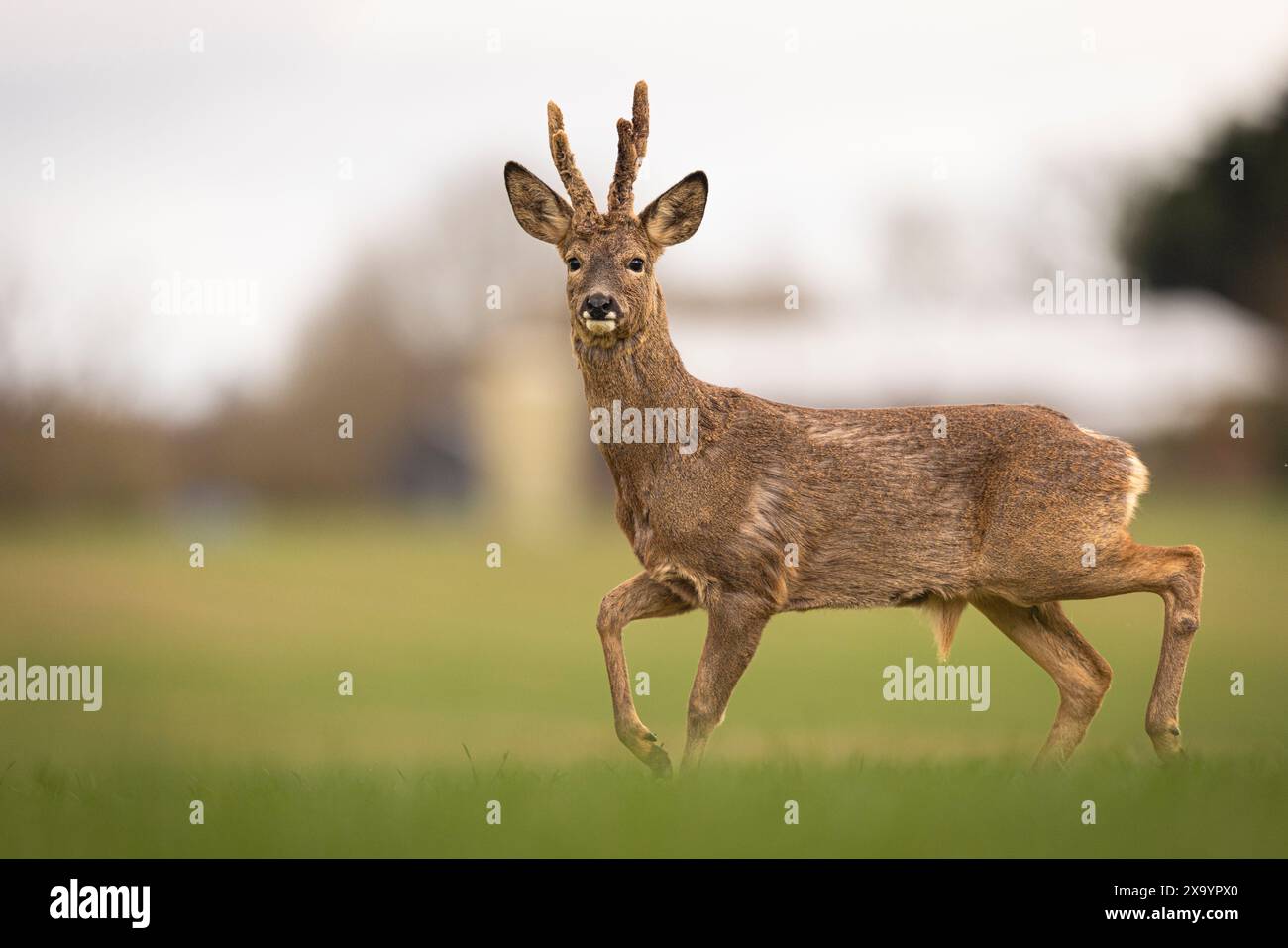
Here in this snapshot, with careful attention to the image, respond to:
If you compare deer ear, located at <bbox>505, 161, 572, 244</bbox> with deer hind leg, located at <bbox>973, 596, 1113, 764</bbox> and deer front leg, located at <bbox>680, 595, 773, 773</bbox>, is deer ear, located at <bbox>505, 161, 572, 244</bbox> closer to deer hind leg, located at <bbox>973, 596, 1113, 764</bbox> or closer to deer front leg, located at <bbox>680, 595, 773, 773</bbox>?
deer front leg, located at <bbox>680, 595, 773, 773</bbox>

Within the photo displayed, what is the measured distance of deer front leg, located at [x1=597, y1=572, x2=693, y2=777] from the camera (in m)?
9.67

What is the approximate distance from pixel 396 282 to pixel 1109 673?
36.3m

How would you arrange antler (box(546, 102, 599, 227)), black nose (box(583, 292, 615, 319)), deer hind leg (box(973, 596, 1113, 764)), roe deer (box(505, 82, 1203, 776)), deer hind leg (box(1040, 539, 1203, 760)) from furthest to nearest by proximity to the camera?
deer hind leg (box(973, 596, 1113, 764)) → antler (box(546, 102, 599, 227)) → roe deer (box(505, 82, 1203, 776)) → deer hind leg (box(1040, 539, 1203, 760)) → black nose (box(583, 292, 615, 319))

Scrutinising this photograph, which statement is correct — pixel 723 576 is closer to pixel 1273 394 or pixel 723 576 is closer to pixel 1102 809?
pixel 1102 809

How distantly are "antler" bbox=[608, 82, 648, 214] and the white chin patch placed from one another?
0.74 m

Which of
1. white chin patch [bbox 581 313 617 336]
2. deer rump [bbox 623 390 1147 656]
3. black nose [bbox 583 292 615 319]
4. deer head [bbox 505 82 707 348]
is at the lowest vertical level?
deer rump [bbox 623 390 1147 656]

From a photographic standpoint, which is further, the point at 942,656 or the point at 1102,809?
the point at 942,656

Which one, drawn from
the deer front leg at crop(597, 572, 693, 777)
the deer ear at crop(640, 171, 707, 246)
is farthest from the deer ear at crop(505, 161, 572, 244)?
the deer front leg at crop(597, 572, 693, 777)

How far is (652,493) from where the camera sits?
10.1m

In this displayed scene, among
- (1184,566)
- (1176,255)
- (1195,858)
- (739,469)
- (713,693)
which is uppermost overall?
(1176,255)

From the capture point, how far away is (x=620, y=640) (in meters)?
10.1

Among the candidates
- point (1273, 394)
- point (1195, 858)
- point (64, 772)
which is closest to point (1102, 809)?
point (1195, 858)

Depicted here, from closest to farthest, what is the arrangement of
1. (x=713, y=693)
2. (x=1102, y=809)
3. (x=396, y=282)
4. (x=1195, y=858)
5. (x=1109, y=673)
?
1. (x=1195, y=858)
2. (x=1102, y=809)
3. (x=713, y=693)
4. (x=1109, y=673)
5. (x=396, y=282)

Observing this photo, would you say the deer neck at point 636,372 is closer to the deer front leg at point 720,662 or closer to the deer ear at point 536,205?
the deer ear at point 536,205
